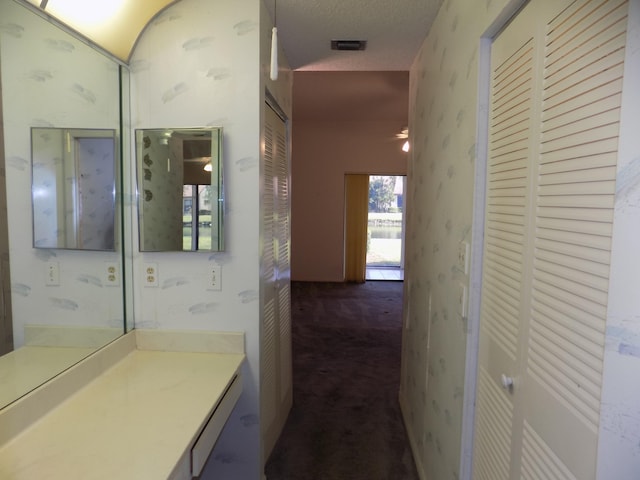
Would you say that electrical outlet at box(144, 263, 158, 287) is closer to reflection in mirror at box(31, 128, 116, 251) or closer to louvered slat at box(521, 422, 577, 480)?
reflection in mirror at box(31, 128, 116, 251)

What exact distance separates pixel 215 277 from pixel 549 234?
141 cm

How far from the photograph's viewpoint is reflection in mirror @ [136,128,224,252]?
1.83m

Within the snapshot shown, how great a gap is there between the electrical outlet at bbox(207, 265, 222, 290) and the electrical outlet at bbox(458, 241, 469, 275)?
1.07m

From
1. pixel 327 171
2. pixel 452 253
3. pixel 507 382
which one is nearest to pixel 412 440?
pixel 452 253

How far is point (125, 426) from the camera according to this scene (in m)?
1.26

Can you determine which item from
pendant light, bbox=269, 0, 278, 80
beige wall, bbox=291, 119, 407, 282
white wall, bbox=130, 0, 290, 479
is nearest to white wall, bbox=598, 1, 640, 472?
pendant light, bbox=269, 0, 278, 80

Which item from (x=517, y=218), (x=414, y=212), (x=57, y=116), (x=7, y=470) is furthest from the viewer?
(x=414, y=212)

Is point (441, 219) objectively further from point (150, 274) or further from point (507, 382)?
point (150, 274)

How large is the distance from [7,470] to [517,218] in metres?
1.54

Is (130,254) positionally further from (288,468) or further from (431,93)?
(431,93)

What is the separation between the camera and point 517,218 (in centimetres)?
118

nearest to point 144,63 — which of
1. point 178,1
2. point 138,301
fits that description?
point 178,1

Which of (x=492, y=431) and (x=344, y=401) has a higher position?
(x=492, y=431)

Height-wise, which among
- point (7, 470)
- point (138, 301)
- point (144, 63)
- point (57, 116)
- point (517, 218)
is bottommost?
point (7, 470)
